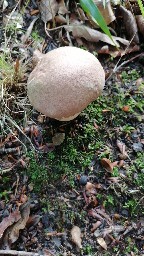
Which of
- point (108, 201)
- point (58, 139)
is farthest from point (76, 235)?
point (58, 139)

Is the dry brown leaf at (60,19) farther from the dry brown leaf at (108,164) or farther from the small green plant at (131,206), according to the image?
the small green plant at (131,206)

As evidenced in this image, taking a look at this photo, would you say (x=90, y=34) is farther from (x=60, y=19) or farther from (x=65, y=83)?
(x=65, y=83)

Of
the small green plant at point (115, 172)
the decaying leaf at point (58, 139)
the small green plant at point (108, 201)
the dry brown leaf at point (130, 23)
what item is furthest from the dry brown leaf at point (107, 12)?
the small green plant at point (108, 201)

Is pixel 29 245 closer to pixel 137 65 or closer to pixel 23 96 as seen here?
pixel 23 96

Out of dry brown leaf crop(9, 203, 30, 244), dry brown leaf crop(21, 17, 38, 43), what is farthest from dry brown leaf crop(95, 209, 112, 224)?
dry brown leaf crop(21, 17, 38, 43)

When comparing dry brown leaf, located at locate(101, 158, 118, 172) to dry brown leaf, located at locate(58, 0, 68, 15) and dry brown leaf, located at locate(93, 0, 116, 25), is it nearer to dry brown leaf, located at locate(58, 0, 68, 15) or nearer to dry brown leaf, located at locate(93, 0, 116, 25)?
dry brown leaf, located at locate(93, 0, 116, 25)

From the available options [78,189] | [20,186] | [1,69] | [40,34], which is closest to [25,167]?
[20,186]

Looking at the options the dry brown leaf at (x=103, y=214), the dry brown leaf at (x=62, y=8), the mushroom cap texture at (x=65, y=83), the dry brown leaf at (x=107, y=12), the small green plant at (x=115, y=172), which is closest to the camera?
the mushroom cap texture at (x=65, y=83)
